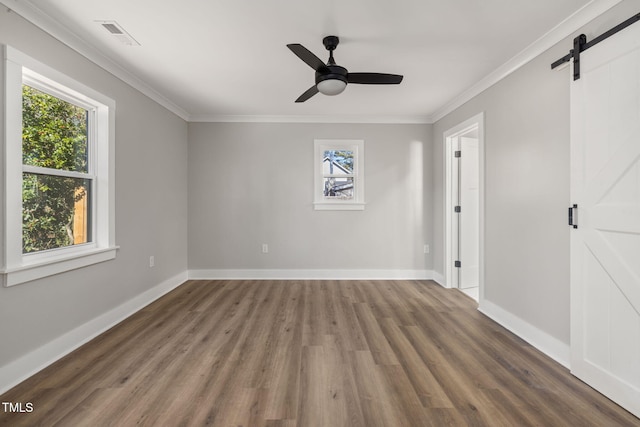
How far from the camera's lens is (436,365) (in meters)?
2.16

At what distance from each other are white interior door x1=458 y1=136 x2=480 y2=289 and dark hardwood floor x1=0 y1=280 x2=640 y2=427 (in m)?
1.11

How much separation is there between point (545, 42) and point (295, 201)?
3.35 meters

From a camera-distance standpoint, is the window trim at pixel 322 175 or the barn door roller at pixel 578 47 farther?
the window trim at pixel 322 175

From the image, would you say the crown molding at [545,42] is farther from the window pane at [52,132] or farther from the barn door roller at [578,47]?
the window pane at [52,132]

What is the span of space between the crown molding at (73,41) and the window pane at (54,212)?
105cm

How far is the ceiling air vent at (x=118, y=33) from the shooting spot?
86.7 inches

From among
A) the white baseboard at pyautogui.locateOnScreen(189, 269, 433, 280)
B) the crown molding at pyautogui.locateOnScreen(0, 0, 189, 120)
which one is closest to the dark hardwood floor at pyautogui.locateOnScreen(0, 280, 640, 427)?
the white baseboard at pyautogui.locateOnScreen(189, 269, 433, 280)

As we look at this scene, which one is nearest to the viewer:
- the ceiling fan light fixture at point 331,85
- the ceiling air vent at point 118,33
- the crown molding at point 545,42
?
the crown molding at point 545,42

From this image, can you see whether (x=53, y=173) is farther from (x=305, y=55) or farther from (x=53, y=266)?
(x=305, y=55)

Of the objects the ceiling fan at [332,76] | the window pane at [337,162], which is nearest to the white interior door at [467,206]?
the window pane at [337,162]

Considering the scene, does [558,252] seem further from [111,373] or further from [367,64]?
[111,373]

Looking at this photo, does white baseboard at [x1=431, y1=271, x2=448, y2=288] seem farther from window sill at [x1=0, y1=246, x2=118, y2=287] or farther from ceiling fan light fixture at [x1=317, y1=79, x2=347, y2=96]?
window sill at [x1=0, y1=246, x2=118, y2=287]

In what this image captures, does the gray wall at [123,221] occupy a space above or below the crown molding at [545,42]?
below

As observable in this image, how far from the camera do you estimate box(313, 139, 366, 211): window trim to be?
4.61 meters
